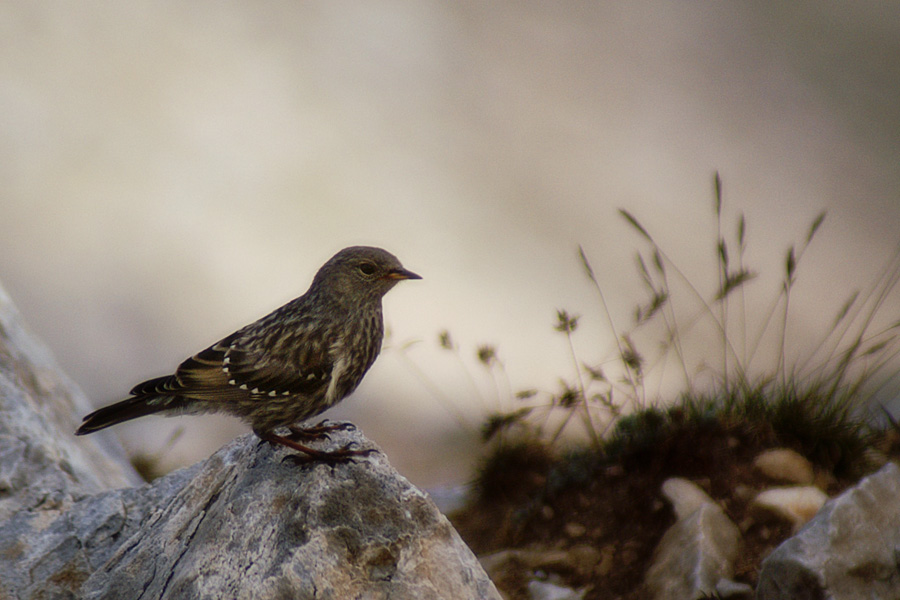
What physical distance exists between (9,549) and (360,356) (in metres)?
2.41

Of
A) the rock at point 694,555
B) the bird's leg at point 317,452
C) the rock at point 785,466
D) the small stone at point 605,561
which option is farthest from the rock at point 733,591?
the bird's leg at point 317,452

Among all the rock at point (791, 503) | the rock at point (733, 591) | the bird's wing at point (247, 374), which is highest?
the bird's wing at point (247, 374)

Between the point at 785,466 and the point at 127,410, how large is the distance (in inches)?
160

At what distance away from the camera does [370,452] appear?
13.3 ft

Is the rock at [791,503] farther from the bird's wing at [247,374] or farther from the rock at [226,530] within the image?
the bird's wing at [247,374]

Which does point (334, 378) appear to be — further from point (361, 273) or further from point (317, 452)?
point (361, 273)

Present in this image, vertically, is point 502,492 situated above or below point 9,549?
below

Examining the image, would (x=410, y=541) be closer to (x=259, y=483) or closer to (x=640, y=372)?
(x=259, y=483)

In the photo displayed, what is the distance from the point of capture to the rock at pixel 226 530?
3506 millimetres

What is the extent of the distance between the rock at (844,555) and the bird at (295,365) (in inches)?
85.5

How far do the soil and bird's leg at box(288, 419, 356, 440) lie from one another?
1.50 m

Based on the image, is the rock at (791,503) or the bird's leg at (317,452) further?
the rock at (791,503)

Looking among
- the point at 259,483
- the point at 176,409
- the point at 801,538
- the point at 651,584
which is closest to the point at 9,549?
the point at 176,409

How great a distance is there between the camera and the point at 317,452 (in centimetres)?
395
